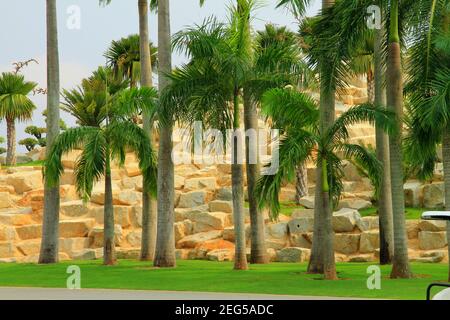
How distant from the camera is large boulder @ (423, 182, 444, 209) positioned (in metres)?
39.4

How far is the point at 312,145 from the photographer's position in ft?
72.3

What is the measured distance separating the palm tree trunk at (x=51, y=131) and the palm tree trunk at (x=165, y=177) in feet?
16.3

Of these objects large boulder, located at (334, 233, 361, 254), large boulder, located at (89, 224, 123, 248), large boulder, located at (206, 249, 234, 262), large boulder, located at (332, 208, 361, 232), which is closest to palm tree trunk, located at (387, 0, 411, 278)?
large boulder, located at (334, 233, 361, 254)

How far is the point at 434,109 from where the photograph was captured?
2053 cm

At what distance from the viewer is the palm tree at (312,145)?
845 inches

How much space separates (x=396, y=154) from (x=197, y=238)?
1609 cm

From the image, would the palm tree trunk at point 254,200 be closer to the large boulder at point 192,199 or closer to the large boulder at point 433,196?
the large boulder at point 192,199

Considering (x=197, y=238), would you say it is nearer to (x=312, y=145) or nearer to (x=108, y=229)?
(x=108, y=229)

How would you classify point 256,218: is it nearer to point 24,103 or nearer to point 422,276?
point 422,276

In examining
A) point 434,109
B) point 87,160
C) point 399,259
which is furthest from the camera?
point 87,160

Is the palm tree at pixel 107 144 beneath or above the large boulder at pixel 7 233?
above

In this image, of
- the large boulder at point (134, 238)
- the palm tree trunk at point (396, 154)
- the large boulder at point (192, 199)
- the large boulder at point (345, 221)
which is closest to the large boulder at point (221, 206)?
the large boulder at point (192, 199)
